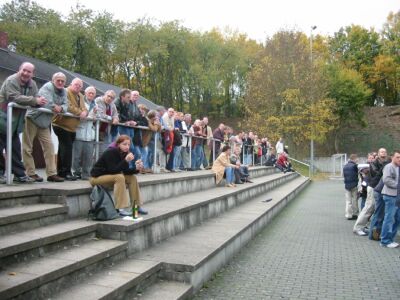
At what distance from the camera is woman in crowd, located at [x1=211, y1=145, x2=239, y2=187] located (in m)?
12.2

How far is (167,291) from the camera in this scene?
15.3 feet

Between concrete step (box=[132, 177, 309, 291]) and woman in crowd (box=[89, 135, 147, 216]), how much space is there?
81 centimetres

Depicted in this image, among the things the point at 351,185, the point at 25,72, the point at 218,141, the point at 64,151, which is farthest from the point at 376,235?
the point at 25,72

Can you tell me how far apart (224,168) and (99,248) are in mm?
7973

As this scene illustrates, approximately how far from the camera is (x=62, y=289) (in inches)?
152

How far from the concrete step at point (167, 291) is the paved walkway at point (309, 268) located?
0.33 meters

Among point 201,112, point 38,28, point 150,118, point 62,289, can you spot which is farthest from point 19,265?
point 201,112

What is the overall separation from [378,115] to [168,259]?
5272 centimetres

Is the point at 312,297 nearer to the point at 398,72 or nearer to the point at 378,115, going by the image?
the point at 378,115

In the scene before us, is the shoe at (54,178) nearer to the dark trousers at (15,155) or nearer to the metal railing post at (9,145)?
the dark trousers at (15,155)

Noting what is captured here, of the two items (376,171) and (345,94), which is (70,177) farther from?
(345,94)

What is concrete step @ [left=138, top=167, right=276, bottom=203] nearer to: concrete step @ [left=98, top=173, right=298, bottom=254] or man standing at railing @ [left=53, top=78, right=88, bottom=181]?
concrete step @ [left=98, top=173, right=298, bottom=254]

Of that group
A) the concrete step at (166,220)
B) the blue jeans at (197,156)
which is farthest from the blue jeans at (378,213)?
the blue jeans at (197,156)

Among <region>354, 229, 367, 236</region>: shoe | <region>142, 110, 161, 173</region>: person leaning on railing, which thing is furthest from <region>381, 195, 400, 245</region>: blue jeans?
<region>142, 110, 161, 173</region>: person leaning on railing
